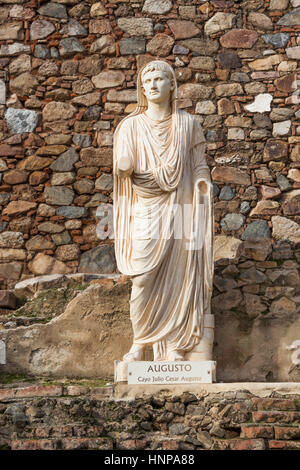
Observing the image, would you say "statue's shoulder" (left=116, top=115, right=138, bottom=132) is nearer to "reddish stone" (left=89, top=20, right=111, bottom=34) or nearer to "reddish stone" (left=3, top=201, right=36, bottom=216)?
"reddish stone" (left=3, top=201, right=36, bottom=216)

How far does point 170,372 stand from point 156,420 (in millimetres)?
585

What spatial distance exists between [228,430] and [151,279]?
1.54m

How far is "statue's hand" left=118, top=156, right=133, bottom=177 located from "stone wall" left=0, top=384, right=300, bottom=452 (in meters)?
→ 1.74

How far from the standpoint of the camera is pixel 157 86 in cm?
948

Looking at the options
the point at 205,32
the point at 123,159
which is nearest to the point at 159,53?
the point at 205,32

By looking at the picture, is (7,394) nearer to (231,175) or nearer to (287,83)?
(231,175)

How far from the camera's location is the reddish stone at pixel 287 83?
477 inches

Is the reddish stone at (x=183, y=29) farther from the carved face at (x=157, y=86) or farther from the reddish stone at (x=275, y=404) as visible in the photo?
the reddish stone at (x=275, y=404)

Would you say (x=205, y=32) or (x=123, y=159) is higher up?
(x=205, y=32)

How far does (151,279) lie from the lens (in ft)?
29.8

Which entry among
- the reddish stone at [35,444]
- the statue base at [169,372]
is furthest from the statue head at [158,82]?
the reddish stone at [35,444]

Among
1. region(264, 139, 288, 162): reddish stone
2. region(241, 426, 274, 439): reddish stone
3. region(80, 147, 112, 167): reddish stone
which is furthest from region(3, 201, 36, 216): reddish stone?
region(241, 426, 274, 439): reddish stone

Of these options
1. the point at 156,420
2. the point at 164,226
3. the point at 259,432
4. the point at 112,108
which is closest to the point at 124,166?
the point at 164,226

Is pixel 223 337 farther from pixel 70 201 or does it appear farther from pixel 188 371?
pixel 70 201
